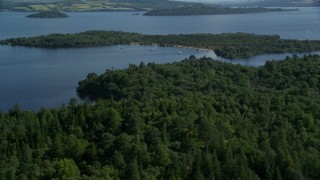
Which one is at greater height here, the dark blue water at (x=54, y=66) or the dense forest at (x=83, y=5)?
the dense forest at (x=83, y=5)

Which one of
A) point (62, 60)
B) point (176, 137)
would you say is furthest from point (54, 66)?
point (176, 137)

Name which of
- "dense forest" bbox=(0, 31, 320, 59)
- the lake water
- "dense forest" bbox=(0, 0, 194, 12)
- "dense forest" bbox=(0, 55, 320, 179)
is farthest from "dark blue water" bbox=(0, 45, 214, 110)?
"dense forest" bbox=(0, 0, 194, 12)

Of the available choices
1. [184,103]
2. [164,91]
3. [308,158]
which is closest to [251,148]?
[308,158]

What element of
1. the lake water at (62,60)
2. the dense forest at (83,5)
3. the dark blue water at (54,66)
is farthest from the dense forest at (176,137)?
the dense forest at (83,5)

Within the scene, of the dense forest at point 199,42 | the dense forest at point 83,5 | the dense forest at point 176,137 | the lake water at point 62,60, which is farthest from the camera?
the dense forest at point 83,5

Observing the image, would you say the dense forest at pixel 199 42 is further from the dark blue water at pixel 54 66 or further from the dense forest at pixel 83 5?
the dense forest at pixel 83 5

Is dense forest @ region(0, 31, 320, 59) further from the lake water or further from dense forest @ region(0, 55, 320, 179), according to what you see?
dense forest @ region(0, 55, 320, 179)

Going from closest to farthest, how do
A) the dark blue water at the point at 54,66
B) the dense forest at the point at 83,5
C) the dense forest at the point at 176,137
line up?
1. the dense forest at the point at 176,137
2. the dark blue water at the point at 54,66
3. the dense forest at the point at 83,5
